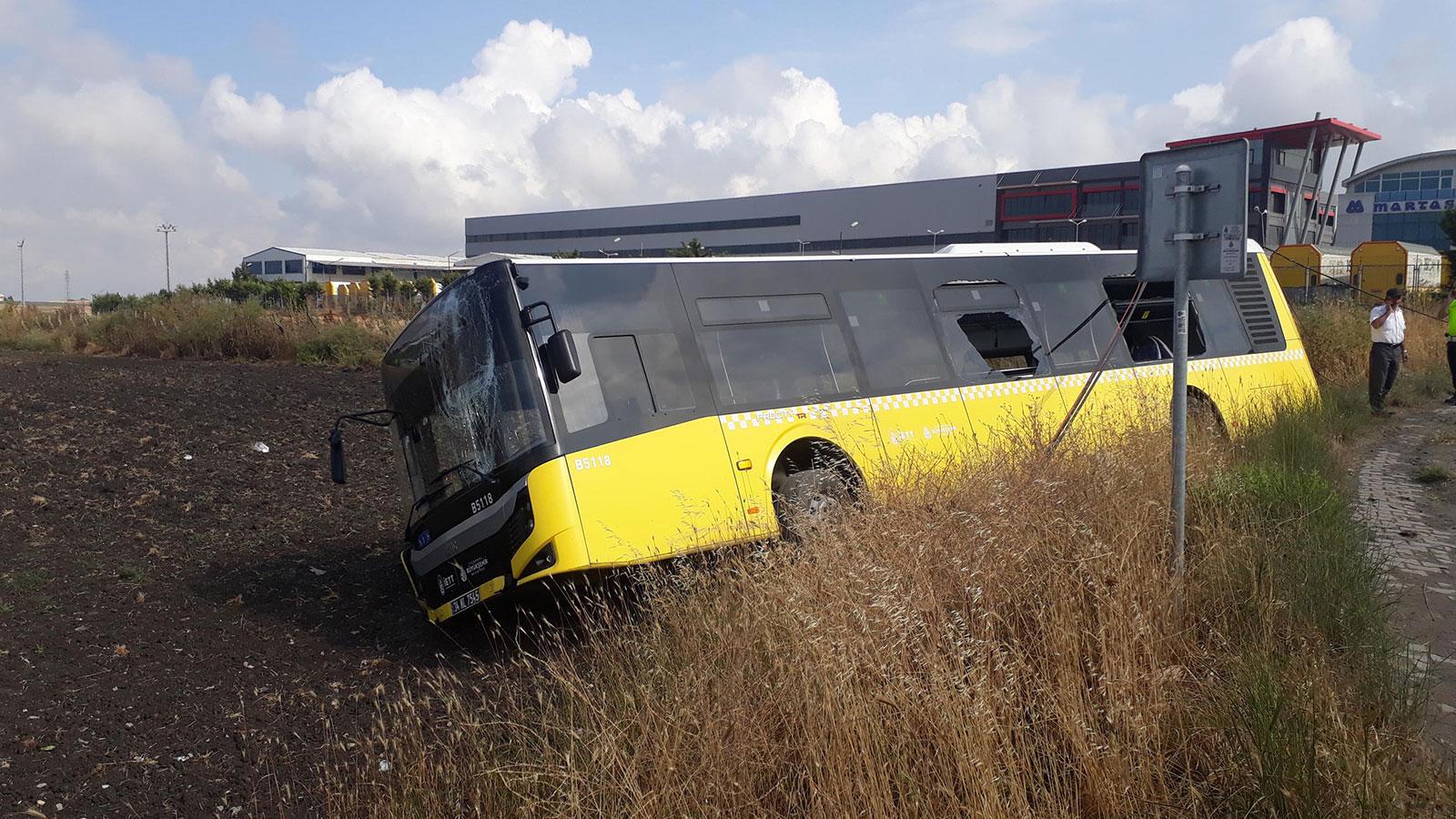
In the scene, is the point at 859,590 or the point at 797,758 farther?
the point at 859,590

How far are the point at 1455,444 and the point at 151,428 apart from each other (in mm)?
15256

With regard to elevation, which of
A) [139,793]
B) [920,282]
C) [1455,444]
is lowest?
[1455,444]

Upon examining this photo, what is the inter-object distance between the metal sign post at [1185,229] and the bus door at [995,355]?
2.87 meters

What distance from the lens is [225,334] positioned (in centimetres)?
2297

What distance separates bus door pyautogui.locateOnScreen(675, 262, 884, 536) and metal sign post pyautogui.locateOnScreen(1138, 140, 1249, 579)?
2.26 meters

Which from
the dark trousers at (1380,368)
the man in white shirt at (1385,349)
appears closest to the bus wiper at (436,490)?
the man in white shirt at (1385,349)

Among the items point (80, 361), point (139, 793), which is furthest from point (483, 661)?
point (80, 361)

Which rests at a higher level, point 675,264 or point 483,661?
point 675,264

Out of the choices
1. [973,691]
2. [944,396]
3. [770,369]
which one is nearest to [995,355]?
[944,396]

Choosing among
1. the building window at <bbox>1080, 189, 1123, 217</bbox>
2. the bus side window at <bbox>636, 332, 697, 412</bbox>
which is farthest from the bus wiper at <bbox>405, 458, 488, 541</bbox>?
the building window at <bbox>1080, 189, 1123, 217</bbox>

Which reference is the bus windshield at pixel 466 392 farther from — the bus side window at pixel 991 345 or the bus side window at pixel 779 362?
the bus side window at pixel 991 345

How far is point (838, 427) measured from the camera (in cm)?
787

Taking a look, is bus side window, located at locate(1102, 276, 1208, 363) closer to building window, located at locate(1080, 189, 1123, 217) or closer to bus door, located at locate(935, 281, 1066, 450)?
bus door, located at locate(935, 281, 1066, 450)

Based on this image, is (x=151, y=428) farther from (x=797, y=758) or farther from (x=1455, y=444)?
(x=1455, y=444)
